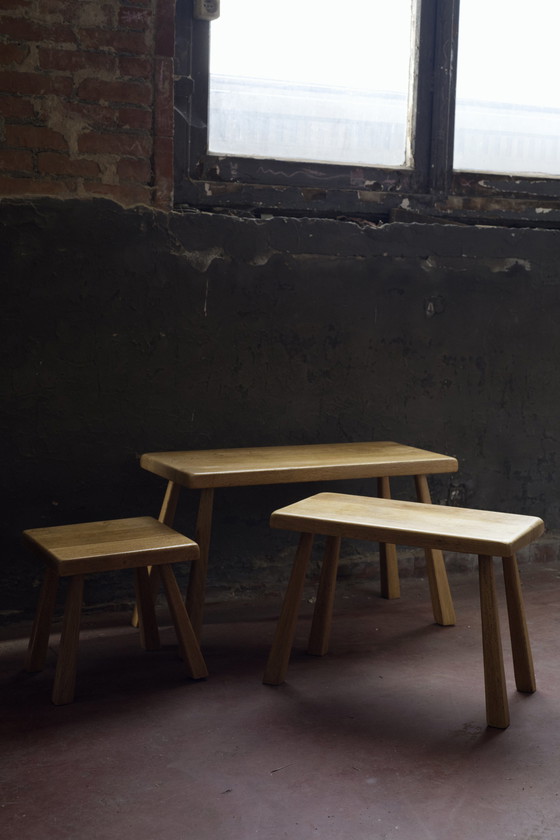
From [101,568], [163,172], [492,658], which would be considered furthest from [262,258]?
[492,658]

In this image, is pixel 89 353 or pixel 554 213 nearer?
pixel 89 353

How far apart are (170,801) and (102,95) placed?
226 cm

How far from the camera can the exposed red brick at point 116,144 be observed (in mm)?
2988

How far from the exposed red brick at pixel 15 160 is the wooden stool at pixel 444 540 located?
1455 mm

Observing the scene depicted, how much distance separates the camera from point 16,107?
290 cm

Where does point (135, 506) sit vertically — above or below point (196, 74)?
below

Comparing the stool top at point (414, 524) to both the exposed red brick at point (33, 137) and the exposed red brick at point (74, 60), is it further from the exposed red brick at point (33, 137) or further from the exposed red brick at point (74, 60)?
the exposed red brick at point (74, 60)

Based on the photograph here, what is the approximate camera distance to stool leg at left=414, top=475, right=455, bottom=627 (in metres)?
3.10

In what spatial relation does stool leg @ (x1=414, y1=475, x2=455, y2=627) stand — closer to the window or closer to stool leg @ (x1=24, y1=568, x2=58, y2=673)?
the window

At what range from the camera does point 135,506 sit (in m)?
3.18

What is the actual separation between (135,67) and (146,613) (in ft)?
6.12

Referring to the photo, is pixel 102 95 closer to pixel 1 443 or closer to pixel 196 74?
pixel 196 74

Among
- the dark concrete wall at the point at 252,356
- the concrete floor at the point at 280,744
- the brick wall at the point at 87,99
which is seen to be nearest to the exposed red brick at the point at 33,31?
the brick wall at the point at 87,99

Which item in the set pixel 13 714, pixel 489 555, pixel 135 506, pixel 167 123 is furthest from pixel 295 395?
pixel 13 714
